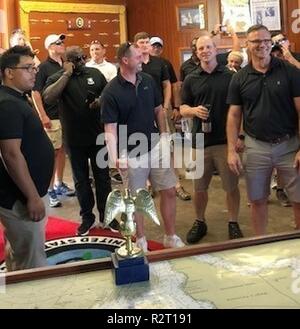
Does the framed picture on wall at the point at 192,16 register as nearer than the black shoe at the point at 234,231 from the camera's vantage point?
No

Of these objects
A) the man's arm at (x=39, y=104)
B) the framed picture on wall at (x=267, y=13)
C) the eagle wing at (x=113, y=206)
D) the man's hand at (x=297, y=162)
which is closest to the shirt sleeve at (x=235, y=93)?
the man's hand at (x=297, y=162)

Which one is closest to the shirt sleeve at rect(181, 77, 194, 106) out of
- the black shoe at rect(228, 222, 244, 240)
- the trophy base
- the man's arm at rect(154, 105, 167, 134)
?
the man's arm at rect(154, 105, 167, 134)

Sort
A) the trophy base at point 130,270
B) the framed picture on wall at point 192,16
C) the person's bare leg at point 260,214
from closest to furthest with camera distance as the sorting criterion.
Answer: the trophy base at point 130,270 < the person's bare leg at point 260,214 < the framed picture on wall at point 192,16

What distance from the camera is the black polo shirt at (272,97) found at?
2.96 meters

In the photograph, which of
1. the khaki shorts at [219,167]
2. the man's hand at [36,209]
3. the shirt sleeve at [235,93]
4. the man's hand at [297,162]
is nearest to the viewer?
the man's hand at [36,209]

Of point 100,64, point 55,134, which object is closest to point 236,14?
point 100,64

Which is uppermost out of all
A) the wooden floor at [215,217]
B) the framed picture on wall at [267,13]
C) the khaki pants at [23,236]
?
the framed picture on wall at [267,13]

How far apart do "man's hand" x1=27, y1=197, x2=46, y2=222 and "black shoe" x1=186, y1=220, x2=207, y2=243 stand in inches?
65.9

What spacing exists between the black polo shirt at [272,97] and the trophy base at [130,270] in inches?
64.8

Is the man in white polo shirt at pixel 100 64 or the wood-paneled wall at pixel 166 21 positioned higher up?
the wood-paneled wall at pixel 166 21

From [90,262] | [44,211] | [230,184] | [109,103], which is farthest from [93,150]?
[90,262]

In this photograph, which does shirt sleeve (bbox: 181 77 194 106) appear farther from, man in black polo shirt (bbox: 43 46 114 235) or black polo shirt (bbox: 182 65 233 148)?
man in black polo shirt (bbox: 43 46 114 235)

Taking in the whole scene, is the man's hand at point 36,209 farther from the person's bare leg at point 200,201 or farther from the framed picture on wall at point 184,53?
the framed picture on wall at point 184,53
